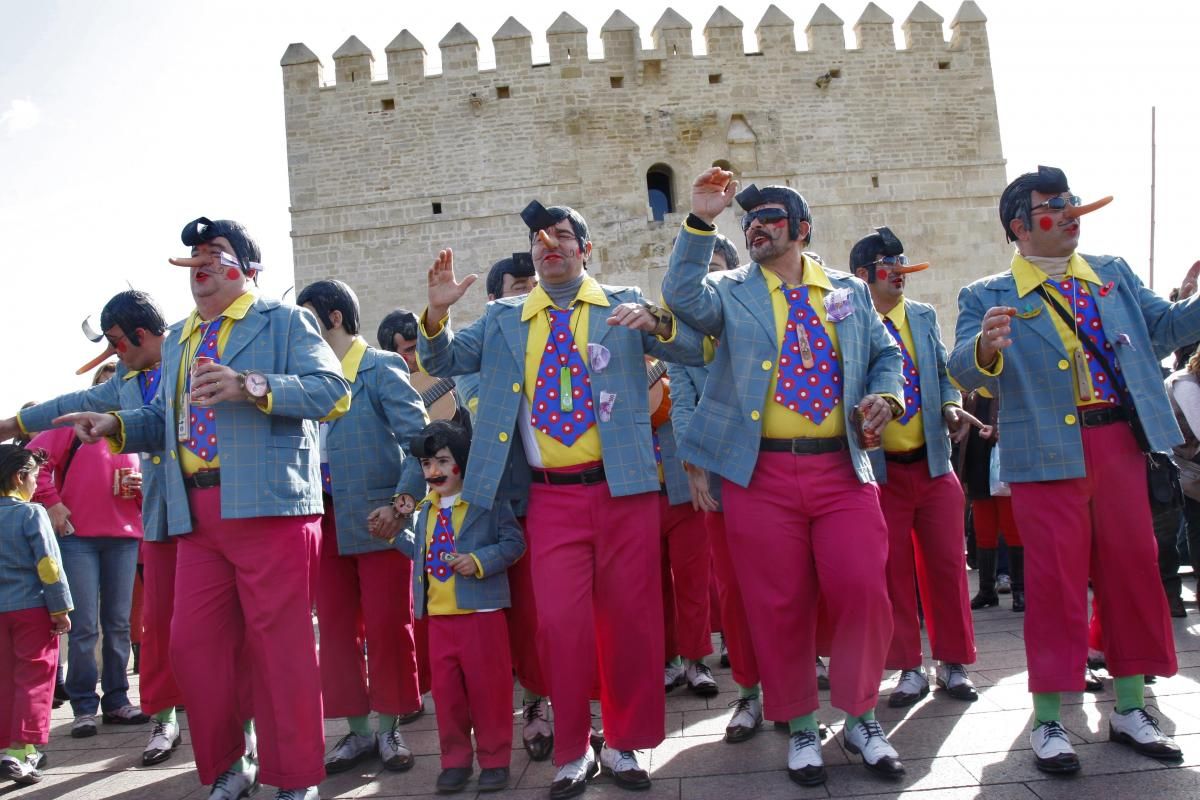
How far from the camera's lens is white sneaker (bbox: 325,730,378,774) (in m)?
3.88

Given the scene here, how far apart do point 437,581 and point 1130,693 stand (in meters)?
2.47

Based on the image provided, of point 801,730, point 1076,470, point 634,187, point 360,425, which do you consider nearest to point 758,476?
point 801,730

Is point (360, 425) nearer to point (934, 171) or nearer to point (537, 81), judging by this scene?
point (537, 81)

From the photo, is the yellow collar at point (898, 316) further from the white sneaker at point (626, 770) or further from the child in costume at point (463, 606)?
the white sneaker at point (626, 770)

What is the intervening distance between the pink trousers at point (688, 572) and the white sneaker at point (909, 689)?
948mm

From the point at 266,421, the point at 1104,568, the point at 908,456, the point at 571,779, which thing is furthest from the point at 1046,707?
the point at 266,421

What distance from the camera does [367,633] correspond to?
4.05 m

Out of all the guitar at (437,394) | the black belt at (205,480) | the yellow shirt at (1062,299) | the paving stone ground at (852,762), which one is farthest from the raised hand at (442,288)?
the guitar at (437,394)

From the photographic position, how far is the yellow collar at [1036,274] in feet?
11.5

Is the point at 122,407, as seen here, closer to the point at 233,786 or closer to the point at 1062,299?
the point at 233,786

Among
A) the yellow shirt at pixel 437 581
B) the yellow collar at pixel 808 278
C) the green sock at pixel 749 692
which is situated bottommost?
the green sock at pixel 749 692

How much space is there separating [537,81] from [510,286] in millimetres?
14514

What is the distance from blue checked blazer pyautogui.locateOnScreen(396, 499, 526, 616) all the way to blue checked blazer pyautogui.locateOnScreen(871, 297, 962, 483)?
5.08 ft

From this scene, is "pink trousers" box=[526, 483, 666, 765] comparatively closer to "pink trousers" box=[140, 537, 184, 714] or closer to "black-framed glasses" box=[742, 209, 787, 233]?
"black-framed glasses" box=[742, 209, 787, 233]
